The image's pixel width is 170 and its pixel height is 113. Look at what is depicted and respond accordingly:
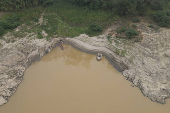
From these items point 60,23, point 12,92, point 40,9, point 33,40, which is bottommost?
point 12,92

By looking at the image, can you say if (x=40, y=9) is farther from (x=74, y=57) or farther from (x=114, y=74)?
(x=114, y=74)

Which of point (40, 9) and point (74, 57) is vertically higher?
point (40, 9)

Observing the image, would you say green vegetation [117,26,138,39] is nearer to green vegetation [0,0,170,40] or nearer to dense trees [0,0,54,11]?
green vegetation [0,0,170,40]

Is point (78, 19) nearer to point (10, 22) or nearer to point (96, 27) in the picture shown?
point (96, 27)

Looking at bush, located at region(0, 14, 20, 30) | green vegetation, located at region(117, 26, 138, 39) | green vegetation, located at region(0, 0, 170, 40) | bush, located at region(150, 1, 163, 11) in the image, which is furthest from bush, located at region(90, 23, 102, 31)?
bush, located at region(0, 14, 20, 30)

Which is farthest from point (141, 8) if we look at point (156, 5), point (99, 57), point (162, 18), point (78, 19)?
point (99, 57)

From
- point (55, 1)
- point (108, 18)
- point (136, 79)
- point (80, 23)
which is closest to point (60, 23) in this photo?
point (80, 23)
